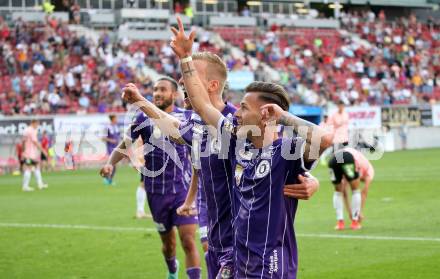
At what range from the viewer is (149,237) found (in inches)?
605

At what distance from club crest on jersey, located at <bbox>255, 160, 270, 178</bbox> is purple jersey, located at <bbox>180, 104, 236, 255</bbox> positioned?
102 centimetres

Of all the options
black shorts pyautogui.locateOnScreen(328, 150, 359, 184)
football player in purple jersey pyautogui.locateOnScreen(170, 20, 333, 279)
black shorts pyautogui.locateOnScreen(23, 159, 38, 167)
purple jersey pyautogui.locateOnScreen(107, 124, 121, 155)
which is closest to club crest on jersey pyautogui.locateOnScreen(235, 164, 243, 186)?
football player in purple jersey pyautogui.locateOnScreen(170, 20, 333, 279)

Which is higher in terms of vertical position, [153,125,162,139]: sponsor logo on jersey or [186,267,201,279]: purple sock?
[153,125,162,139]: sponsor logo on jersey

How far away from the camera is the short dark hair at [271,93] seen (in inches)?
227

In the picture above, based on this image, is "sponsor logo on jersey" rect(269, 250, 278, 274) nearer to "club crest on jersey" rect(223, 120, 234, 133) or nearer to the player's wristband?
"club crest on jersey" rect(223, 120, 234, 133)

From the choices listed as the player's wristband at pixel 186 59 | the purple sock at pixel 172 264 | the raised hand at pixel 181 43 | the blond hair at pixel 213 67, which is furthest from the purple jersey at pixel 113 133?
the raised hand at pixel 181 43

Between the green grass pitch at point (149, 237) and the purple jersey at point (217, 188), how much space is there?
4.13m

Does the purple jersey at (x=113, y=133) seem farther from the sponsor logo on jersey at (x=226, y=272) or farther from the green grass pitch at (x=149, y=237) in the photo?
the sponsor logo on jersey at (x=226, y=272)

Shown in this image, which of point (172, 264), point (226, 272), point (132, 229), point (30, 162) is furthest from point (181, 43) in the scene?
point (30, 162)

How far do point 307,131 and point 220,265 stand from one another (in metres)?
1.95

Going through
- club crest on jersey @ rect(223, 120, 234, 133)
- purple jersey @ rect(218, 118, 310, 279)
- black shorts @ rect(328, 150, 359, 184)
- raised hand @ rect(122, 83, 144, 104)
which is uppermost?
raised hand @ rect(122, 83, 144, 104)

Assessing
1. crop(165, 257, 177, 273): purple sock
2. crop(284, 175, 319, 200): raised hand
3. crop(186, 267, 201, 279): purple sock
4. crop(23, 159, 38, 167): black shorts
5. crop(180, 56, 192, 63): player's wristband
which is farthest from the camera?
crop(23, 159, 38, 167): black shorts

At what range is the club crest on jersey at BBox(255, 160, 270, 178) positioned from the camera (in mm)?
5688

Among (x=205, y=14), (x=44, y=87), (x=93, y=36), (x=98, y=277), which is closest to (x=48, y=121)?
(x=44, y=87)
